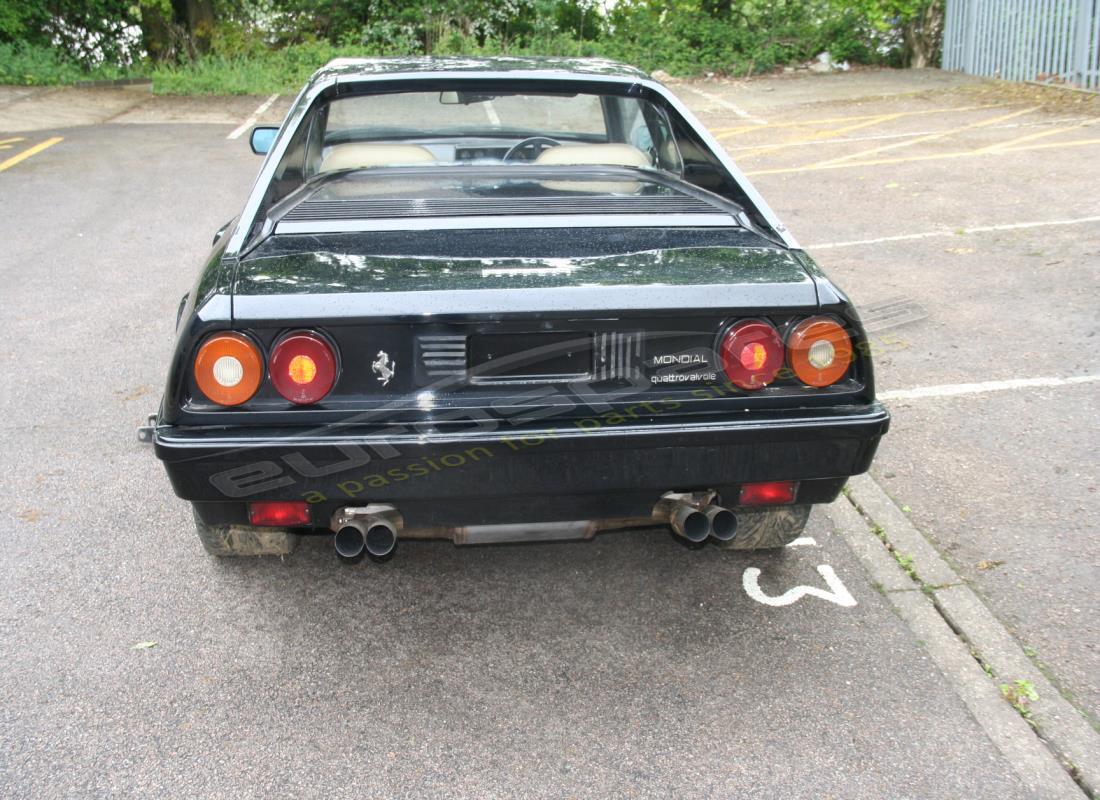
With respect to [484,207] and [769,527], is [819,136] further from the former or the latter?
[484,207]

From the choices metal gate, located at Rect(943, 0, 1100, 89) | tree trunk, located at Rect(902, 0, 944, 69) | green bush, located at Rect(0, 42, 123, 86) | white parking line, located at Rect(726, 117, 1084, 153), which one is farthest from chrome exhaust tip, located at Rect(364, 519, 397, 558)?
green bush, located at Rect(0, 42, 123, 86)

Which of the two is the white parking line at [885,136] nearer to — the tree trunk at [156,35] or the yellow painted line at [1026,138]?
the yellow painted line at [1026,138]

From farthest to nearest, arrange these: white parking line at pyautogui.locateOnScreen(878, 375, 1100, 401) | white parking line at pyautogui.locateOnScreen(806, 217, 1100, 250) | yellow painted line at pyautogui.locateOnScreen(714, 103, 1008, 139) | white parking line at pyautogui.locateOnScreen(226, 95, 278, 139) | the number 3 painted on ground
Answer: white parking line at pyautogui.locateOnScreen(226, 95, 278, 139) → yellow painted line at pyautogui.locateOnScreen(714, 103, 1008, 139) → white parking line at pyautogui.locateOnScreen(806, 217, 1100, 250) → white parking line at pyautogui.locateOnScreen(878, 375, 1100, 401) → the number 3 painted on ground

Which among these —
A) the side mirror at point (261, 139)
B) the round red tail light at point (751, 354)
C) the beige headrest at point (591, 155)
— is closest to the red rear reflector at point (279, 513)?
the round red tail light at point (751, 354)

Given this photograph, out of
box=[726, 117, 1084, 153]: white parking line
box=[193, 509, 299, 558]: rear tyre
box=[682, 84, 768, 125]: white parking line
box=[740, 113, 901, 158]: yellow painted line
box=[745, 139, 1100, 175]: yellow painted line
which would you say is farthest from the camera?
box=[682, 84, 768, 125]: white parking line

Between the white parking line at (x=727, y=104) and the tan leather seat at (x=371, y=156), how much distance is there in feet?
37.3

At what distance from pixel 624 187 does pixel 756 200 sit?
482mm

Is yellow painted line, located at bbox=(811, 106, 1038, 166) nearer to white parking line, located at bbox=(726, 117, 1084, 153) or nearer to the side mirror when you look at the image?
white parking line, located at bbox=(726, 117, 1084, 153)

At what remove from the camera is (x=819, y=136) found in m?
13.4

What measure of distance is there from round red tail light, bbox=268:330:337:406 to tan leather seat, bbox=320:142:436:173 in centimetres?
144

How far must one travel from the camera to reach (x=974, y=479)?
4.47 meters

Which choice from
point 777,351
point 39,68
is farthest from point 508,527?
point 39,68

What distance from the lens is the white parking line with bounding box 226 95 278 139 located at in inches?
578

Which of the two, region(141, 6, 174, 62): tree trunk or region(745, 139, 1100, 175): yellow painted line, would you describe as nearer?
region(745, 139, 1100, 175): yellow painted line
